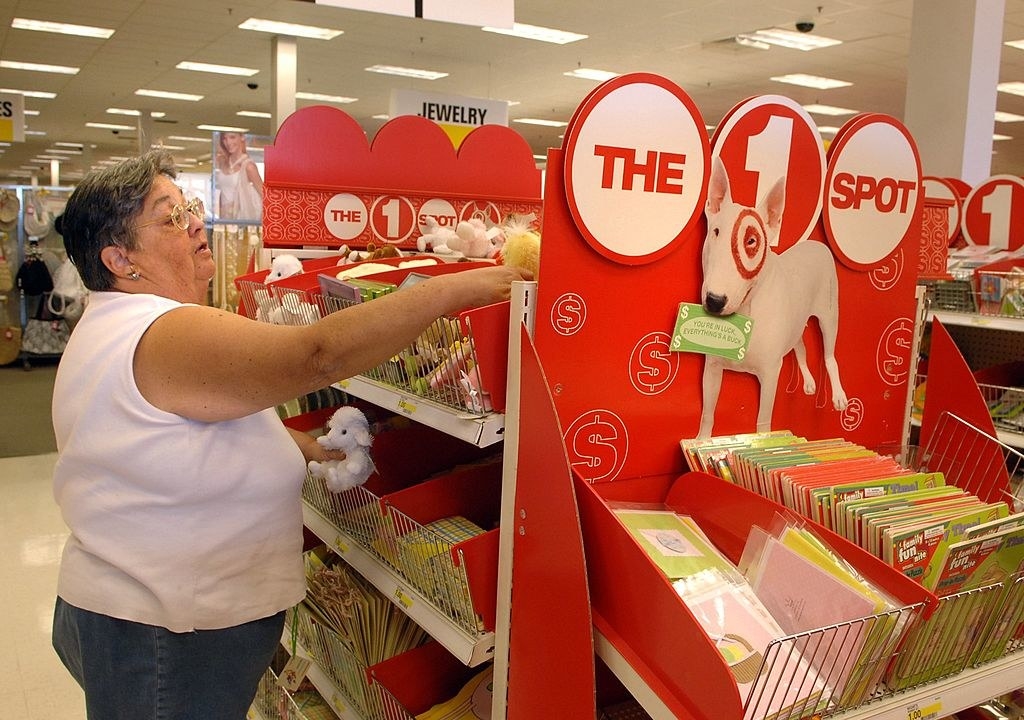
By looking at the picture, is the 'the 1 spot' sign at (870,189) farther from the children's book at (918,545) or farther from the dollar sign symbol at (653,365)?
the children's book at (918,545)

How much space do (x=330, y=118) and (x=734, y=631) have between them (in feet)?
8.25

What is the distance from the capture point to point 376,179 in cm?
335

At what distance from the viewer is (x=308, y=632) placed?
8.38 ft

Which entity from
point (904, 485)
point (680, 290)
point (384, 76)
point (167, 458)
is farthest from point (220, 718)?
point (384, 76)

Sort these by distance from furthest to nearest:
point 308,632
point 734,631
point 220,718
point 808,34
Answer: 1. point 808,34
2. point 308,632
3. point 220,718
4. point 734,631

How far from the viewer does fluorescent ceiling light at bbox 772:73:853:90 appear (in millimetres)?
12000

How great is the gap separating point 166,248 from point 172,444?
16.4 inches

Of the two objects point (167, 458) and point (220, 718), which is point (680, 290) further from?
point (220, 718)

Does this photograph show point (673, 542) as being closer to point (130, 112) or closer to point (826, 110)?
point (826, 110)

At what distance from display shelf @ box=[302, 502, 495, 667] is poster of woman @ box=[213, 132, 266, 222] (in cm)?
434

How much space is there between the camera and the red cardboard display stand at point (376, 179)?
320 cm

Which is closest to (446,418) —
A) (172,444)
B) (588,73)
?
(172,444)

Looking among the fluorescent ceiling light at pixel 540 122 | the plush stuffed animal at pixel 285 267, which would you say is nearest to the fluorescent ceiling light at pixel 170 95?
the fluorescent ceiling light at pixel 540 122

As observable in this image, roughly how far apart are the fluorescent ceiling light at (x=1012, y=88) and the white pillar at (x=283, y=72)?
8964mm
